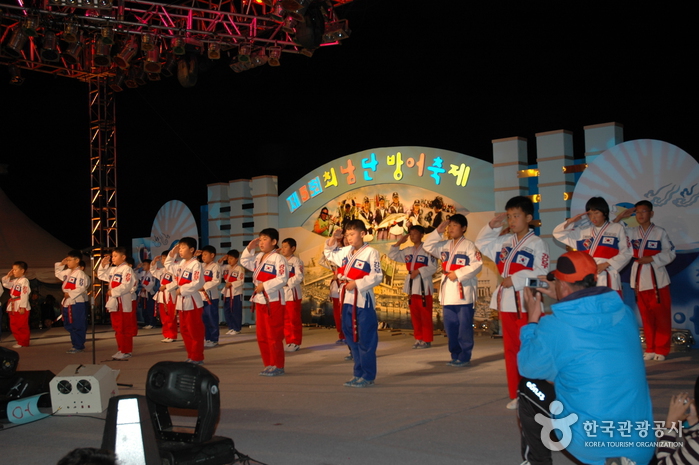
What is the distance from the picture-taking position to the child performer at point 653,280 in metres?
6.43

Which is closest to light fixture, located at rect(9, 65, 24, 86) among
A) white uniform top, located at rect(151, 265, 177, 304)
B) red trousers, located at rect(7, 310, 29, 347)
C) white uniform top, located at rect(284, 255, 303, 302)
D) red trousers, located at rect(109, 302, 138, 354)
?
red trousers, located at rect(7, 310, 29, 347)

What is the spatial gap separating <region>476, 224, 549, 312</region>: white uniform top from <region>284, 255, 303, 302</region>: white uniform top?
4020 millimetres

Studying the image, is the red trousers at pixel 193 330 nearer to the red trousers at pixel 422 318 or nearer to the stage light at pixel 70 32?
the red trousers at pixel 422 318

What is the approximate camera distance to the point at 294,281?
320 inches

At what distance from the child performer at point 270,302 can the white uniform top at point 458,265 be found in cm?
160

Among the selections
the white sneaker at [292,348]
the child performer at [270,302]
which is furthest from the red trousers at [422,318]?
the child performer at [270,302]

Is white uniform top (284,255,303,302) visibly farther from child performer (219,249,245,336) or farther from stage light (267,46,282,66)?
stage light (267,46,282,66)

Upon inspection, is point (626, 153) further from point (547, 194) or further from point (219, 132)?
point (219, 132)

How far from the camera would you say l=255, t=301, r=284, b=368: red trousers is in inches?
237

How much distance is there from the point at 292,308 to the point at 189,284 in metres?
2.05

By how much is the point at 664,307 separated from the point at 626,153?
2.00m

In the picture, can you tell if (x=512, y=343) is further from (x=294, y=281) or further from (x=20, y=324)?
(x=20, y=324)

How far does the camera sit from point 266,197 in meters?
11.7

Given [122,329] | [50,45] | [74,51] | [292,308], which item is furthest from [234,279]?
[50,45]
